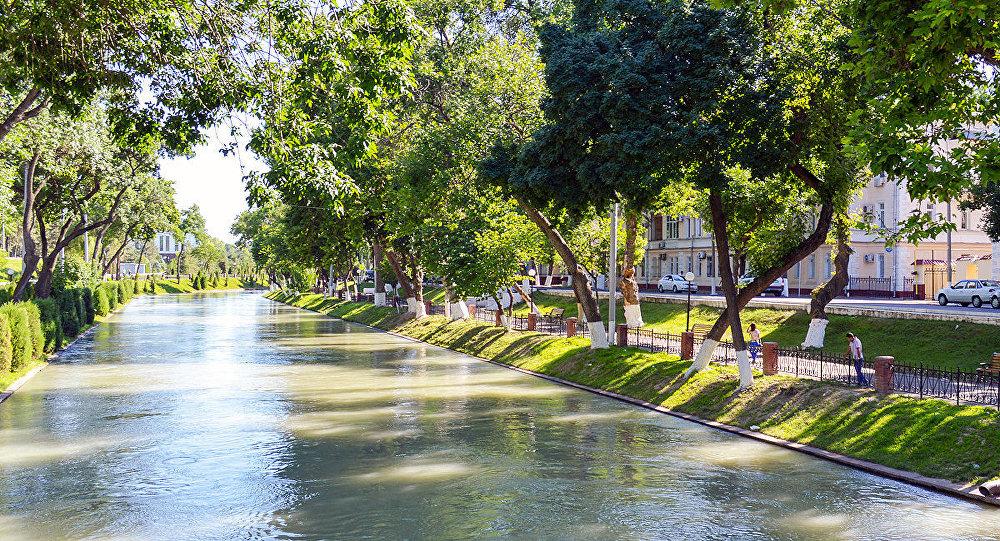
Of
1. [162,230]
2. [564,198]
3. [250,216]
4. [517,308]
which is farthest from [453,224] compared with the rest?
[250,216]

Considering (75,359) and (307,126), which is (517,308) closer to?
(75,359)

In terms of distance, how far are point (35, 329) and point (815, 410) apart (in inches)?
1139

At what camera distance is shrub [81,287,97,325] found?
55.5 metres

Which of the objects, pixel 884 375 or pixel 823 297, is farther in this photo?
pixel 823 297

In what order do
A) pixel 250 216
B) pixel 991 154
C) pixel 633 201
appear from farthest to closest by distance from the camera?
pixel 250 216 → pixel 633 201 → pixel 991 154

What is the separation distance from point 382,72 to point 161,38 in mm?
4466

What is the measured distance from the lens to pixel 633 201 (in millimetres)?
23969

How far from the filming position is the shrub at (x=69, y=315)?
46684mm

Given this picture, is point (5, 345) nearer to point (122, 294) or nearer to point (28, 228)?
point (28, 228)

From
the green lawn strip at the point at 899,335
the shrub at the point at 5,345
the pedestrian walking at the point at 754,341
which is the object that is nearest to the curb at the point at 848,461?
the pedestrian walking at the point at 754,341

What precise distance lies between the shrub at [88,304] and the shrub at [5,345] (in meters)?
26.4

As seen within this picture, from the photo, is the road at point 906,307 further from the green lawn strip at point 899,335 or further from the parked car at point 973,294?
the green lawn strip at point 899,335

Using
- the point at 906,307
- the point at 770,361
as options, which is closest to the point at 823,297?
the point at 906,307

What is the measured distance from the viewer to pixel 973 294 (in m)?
43.6
